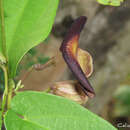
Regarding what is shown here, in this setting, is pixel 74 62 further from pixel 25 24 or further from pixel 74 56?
pixel 25 24

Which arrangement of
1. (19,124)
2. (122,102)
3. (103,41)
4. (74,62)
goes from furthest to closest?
(122,102) → (103,41) → (74,62) → (19,124)

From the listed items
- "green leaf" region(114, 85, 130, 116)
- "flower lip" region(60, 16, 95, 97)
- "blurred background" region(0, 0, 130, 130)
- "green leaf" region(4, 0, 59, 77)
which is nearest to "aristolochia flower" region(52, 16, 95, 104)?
"flower lip" region(60, 16, 95, 97)

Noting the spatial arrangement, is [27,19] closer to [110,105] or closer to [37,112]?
[37,112]

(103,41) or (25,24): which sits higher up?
(25,24)

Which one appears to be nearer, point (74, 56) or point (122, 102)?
point (74, 56)

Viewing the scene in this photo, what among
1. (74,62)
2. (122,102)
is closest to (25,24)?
(74,62)

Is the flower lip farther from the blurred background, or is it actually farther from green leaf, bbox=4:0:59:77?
the blurred background
